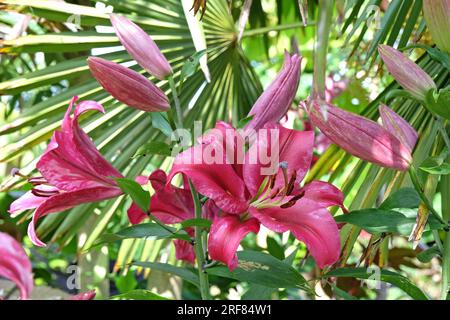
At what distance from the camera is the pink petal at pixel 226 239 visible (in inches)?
15.5

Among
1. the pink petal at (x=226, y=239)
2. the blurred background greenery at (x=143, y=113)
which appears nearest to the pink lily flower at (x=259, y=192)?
the pink petal at (x=226, y=239)

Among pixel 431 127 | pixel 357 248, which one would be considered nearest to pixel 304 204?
pixel 431 127

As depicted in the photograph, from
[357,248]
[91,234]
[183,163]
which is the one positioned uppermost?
[183,163]

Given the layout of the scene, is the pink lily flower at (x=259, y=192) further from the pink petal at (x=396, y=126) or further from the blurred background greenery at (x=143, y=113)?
the blurred background greenery at (x=143, y=113)

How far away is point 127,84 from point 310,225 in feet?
0.45

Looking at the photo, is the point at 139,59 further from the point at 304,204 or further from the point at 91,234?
the point at 91,234

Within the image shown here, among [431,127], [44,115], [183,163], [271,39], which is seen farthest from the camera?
[271,39]

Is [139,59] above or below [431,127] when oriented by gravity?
above

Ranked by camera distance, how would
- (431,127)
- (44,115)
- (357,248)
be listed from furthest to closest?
(357,248)
(44,115)
(431,127)

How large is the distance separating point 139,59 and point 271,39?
1.49 m

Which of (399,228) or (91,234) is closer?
(399,228)

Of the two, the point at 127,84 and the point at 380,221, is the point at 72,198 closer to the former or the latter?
the point at 127,84

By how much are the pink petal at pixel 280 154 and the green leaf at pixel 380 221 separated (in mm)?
40

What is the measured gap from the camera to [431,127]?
2.55ft
